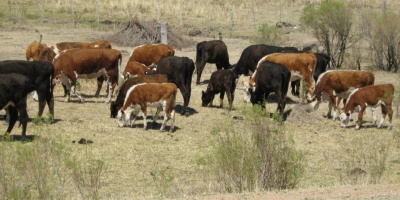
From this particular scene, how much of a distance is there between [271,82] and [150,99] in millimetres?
4353

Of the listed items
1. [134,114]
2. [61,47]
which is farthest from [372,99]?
[61,47]

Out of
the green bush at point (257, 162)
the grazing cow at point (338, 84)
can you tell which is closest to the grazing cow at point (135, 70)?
the grazing cow at point (338, 84)

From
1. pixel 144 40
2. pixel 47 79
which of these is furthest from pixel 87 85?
pixel 144 40

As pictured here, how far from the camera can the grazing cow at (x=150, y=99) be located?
68.1 feet

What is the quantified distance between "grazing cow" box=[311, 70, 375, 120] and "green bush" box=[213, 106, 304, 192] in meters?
8.89

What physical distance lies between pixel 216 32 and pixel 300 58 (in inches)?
803

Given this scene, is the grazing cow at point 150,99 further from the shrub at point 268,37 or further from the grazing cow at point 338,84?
the shrub at point 268,37

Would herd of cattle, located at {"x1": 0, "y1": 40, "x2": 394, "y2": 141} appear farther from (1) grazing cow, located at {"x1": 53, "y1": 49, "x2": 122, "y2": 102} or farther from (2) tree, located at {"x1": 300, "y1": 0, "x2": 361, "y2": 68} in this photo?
(2) tree, located at {"x1": 300, "y1": 0, "x2": 361, "y2": 68}

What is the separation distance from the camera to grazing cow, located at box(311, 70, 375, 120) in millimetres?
A: 24141

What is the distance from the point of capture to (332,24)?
116 feet

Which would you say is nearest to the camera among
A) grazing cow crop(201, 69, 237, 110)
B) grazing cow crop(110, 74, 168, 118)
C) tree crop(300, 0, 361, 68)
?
grazing cow crop(110, 74, 168, 118)

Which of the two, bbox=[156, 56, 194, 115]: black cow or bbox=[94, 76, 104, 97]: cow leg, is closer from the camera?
bbox=[156, 56, 194, 115]: black cow

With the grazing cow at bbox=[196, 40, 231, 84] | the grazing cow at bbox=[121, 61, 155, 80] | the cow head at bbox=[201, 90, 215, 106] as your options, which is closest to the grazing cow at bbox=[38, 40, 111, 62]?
the grazing cow at bbox=[121, 61, 155, 80]

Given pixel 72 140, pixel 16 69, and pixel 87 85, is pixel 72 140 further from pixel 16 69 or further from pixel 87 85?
pixel 87 85
